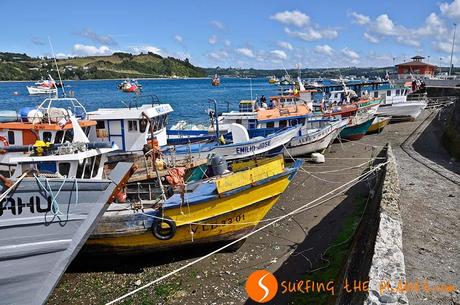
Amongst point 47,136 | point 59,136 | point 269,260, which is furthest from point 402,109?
point 47,136

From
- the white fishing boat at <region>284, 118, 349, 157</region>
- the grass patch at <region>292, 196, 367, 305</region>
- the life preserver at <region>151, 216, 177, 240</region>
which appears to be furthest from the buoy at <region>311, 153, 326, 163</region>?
the life preserver at <region>151, 216, 177, 240</region>

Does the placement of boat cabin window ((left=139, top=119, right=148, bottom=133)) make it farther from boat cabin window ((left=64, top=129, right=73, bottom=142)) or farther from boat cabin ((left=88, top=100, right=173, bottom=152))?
boat cabin window ((left=64, top=129, right=73, bottom=142))

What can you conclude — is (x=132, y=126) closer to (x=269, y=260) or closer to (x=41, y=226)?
(x=41, y=226)

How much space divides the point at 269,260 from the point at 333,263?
169 centimetres

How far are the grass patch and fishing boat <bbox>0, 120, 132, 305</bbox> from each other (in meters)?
4.52

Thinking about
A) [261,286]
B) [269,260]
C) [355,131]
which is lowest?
[261,286]

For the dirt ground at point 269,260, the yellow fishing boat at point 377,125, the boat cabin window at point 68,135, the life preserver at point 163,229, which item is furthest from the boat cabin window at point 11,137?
the yellow fishing boat at point 377,125

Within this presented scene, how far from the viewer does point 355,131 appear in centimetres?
2509

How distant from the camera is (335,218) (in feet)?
38.3

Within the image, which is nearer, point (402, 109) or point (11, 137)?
point (11, 137)

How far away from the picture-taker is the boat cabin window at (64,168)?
28.7 feet

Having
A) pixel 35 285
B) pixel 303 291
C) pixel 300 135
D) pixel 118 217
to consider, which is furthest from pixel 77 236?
pixel 300 135

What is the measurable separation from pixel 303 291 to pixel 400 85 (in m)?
35.6

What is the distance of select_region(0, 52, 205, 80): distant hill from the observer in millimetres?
133000
